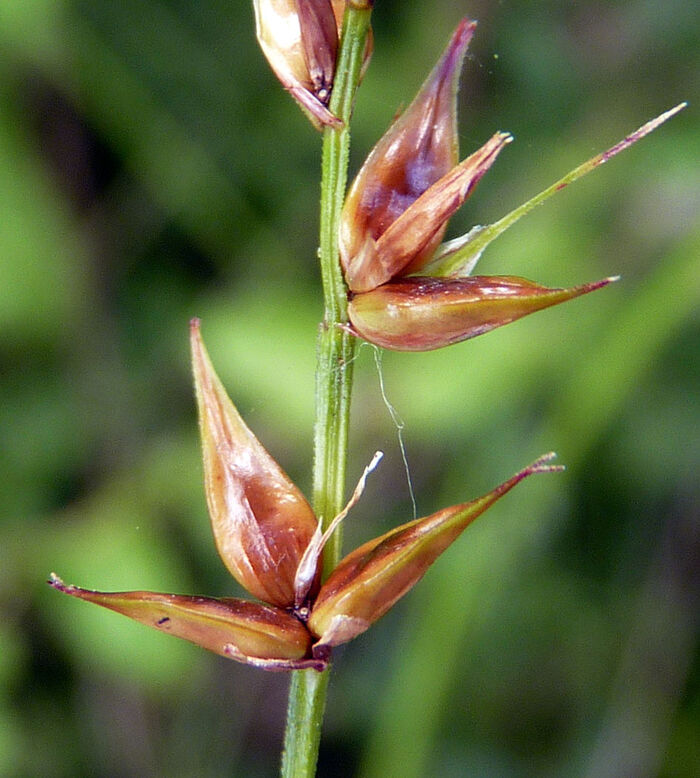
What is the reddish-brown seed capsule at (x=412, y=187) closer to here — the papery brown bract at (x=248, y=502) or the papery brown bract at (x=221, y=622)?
the papery brown bract at (x=248, y=502)

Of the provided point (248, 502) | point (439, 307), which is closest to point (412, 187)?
point (439, 307)

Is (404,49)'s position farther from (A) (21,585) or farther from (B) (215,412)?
(B) (215,412)

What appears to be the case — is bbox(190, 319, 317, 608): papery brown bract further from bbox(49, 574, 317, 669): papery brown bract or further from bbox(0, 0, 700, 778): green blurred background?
bbox(0, 0, 700, 778): green blurred background

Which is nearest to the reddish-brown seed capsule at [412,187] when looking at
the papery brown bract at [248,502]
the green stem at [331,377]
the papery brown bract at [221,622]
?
the green stem at [331,377]

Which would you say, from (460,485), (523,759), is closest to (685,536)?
(523,759)

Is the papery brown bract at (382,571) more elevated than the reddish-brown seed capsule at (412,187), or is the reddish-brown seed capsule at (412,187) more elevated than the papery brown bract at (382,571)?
the reddish-brown seed capsule at (412,187)

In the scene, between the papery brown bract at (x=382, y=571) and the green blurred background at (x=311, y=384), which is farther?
the green blurred background at (x=311, y=384)
